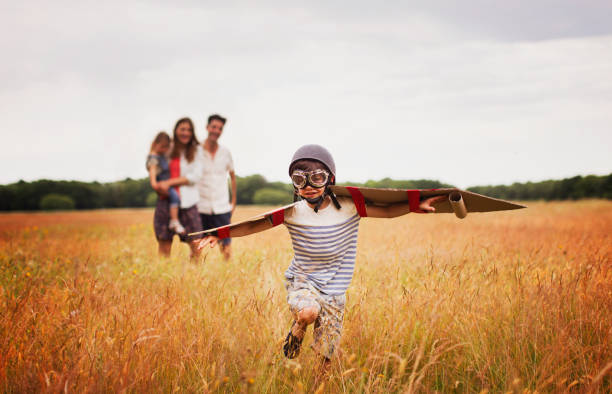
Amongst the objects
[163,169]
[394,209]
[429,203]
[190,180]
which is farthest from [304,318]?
[163,169]

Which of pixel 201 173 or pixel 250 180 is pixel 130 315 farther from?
pixel 250 180

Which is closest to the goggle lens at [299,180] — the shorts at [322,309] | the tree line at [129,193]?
the shorts at [322,309]

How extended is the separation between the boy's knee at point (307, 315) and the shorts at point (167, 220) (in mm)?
4270

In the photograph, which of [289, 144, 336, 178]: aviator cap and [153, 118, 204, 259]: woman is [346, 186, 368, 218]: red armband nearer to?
[289, 144, 336, 178]: aviator cap

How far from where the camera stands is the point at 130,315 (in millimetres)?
2695

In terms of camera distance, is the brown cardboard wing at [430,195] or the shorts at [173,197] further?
the shorts at [173,197]

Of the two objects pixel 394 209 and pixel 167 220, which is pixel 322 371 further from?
pixel 167 220

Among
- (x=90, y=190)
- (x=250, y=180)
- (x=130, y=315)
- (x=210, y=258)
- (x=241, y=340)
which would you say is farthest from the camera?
(x=250, y=180)

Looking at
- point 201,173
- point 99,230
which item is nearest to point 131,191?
point 99,230

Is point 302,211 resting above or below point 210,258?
above

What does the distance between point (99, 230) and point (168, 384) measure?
12489 millimetres

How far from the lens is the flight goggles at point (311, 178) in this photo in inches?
103

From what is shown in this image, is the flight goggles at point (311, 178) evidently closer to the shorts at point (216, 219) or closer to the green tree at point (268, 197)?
the shorts at point (216, 219)

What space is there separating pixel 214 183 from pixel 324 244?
14.4ft
